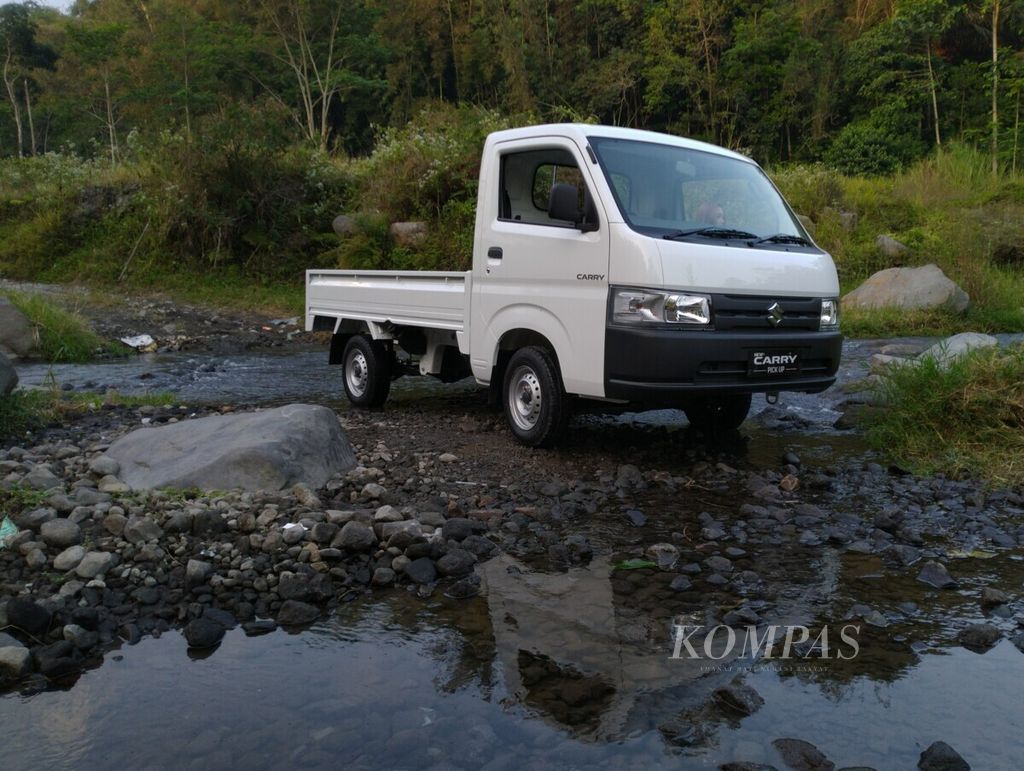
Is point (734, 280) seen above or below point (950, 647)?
above

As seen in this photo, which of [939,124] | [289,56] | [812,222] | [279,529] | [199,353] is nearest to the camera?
[279,529]

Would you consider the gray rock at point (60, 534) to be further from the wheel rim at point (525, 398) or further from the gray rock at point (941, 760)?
the gray rock at point (941, 760)

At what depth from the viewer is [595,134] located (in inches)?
255

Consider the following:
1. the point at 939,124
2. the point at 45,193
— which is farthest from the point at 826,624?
the point at 939,124

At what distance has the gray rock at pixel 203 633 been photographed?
3.72 meters

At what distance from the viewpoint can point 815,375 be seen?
20.9 feet

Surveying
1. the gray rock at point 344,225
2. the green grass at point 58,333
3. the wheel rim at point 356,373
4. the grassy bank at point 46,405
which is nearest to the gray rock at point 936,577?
the wheel rim at point 356,373

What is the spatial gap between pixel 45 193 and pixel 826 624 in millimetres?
25431

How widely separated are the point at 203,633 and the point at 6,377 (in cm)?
477

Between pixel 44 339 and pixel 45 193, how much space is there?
13592 mm

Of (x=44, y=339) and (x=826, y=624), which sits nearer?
(x=826, y=624)

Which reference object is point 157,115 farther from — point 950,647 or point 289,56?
point 950,647

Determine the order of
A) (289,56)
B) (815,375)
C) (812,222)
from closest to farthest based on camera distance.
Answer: (815,375), (812,222), (289,56)

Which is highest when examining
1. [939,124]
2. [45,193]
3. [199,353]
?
[939,124]
